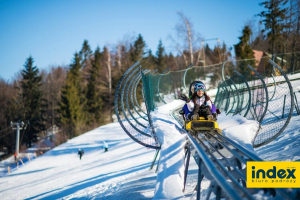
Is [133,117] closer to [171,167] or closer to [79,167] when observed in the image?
[171,167]

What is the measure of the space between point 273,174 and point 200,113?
3.35 m

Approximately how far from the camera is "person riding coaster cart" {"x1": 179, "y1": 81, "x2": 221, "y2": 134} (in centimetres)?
490

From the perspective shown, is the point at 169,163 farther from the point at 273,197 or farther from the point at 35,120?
the point at 35,120

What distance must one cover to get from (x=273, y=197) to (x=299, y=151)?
3.49 metres

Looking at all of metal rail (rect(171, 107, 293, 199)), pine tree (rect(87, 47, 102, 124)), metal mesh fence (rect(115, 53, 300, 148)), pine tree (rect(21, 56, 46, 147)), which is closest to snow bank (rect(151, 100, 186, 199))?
metal rail (rect(171, 107, 293, 199))

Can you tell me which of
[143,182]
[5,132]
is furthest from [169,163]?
[5,132]

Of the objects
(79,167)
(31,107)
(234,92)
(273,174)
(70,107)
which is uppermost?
(31,107)

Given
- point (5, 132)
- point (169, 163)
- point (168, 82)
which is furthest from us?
point (5, 132)

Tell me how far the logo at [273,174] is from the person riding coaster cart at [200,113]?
234 centimetres

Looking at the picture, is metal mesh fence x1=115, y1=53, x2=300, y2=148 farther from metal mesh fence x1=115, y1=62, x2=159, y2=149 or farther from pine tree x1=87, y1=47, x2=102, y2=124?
pine tree x1=87, y1=47, x2=102, y2=124

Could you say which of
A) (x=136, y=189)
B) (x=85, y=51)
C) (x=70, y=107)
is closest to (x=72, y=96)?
(x=70, y=107)

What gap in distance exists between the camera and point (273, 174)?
2.40 m

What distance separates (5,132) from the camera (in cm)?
4272

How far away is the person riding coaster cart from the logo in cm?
234
